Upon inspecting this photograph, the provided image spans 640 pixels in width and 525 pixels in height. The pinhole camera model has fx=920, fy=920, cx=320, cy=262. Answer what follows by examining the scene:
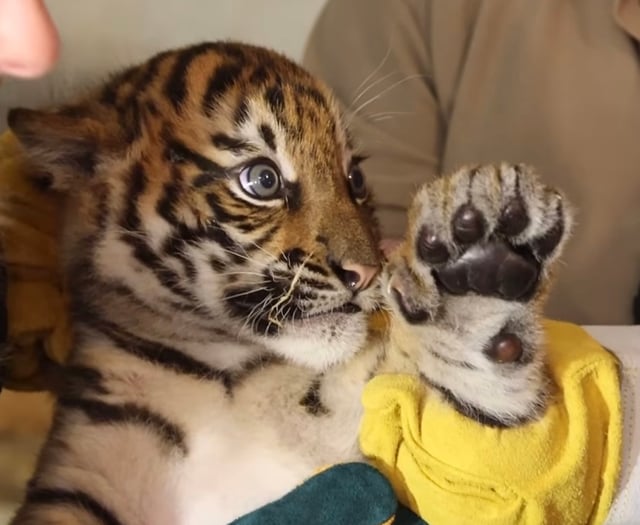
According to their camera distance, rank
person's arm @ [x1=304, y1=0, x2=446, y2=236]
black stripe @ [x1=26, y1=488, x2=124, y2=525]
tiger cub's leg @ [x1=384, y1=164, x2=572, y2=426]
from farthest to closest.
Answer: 1. person's arm @ [x1=304, y1=0, x2=446, y2=236]
2. black stripe @ [x1=26, y1=488, x2=124, y2=525]
3. tiger cub's leg @ [x1=384, y1=164, x2=572, y2=426]

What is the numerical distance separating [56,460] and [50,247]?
19cm

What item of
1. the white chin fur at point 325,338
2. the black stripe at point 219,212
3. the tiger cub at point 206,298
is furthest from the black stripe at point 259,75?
the white chin fur at point 325,338

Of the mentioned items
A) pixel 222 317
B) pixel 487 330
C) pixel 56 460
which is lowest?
pixel 56 460

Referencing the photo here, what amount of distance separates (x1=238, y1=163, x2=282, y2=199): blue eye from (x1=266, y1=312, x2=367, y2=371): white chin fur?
0.11m

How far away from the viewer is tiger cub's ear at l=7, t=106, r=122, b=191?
30.0 inches

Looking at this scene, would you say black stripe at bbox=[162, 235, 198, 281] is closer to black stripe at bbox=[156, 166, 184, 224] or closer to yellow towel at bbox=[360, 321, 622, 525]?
black stripe at bbox=[156, 166, 184, 224]

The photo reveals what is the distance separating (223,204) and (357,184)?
139 mm

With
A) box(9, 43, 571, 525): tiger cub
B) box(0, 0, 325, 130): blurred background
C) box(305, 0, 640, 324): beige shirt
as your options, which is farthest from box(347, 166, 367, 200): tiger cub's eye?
box(0, 0, 325, 130): blurred background

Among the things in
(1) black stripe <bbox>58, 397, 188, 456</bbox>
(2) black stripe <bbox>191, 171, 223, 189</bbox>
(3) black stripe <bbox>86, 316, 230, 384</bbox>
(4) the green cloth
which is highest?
(2) black stripe <bbox>191, 171, 223, 189</bbox>

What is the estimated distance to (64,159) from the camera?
786 mm

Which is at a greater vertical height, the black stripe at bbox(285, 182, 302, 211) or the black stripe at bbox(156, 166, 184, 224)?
the black stripe at bbox(285, 182, 302, 211)

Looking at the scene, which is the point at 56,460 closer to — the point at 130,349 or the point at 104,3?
the point at 130,349

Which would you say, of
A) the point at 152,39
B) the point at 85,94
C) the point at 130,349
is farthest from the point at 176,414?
the point at 152,39

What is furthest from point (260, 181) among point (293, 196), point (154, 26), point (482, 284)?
point (154, 26)
